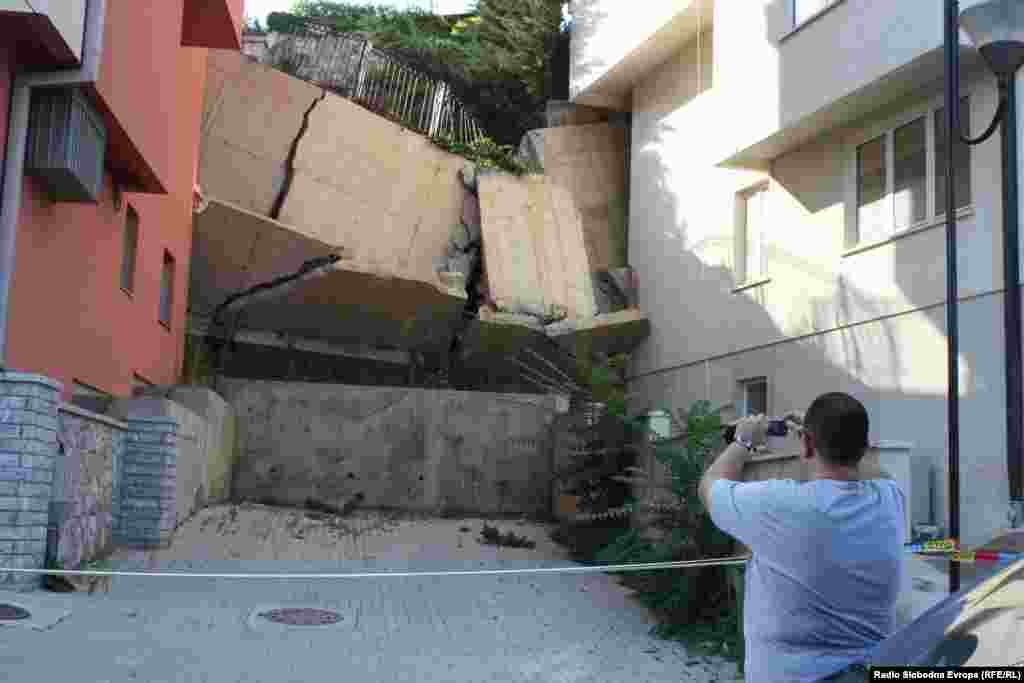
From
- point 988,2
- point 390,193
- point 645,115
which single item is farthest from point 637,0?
point 988,2

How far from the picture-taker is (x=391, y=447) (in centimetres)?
1582

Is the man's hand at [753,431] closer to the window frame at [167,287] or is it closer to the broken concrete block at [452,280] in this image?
the window frame at [167,287]

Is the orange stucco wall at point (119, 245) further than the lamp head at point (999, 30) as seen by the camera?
Yes

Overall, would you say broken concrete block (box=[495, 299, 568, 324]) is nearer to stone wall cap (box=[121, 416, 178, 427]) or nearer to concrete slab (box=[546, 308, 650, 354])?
concrete slab (box=[546, 308, 650, 354])

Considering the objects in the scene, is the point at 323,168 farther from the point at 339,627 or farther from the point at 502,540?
the point at 339,627

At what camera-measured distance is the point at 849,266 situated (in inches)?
510

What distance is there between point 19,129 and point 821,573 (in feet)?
28.1

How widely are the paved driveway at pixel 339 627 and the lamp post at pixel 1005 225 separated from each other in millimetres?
2700

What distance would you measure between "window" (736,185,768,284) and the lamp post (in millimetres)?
8949

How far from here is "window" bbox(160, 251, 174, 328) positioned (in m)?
15.6

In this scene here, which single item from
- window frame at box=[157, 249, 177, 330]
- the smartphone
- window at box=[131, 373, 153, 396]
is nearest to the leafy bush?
the smartphone

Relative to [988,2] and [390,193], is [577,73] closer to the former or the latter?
[390,193]

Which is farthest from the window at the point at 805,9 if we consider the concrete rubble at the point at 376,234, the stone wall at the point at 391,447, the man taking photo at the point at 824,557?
the man taking photo at the point at 824,557

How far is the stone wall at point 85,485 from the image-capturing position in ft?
28.2
